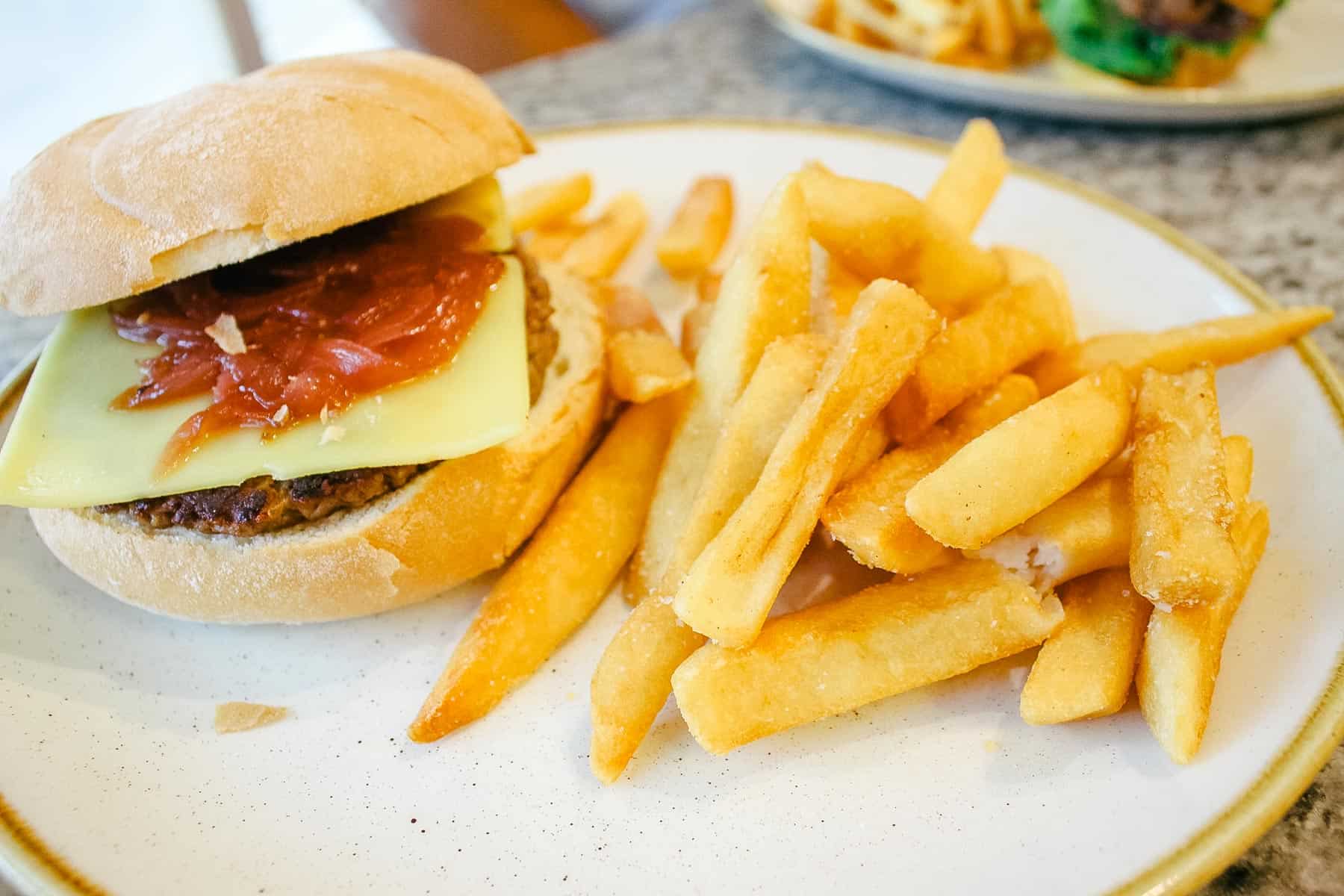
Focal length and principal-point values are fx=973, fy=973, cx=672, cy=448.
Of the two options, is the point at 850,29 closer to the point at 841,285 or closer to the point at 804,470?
the point at 841,285

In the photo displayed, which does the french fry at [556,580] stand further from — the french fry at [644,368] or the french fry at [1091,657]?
the french fry at [1091,657]

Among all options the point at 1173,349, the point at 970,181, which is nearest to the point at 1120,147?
the point at 970,181

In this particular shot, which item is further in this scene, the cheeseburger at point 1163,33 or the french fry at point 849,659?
the cheeseburger at point 1163,33

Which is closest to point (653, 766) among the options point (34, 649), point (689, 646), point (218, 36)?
point (689, 646)

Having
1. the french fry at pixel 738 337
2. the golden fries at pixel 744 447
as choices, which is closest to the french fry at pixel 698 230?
the french fry at pixel 738 337

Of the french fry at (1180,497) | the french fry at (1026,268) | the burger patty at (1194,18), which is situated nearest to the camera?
the french fry at (1180,497)

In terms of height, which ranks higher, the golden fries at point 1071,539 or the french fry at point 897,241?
the french fry at point 897,241

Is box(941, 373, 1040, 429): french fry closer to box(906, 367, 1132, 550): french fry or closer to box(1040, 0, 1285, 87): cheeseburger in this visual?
box(906, 367, 1132, 550): french fry

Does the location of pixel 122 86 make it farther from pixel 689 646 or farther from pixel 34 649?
pixel 689 646
